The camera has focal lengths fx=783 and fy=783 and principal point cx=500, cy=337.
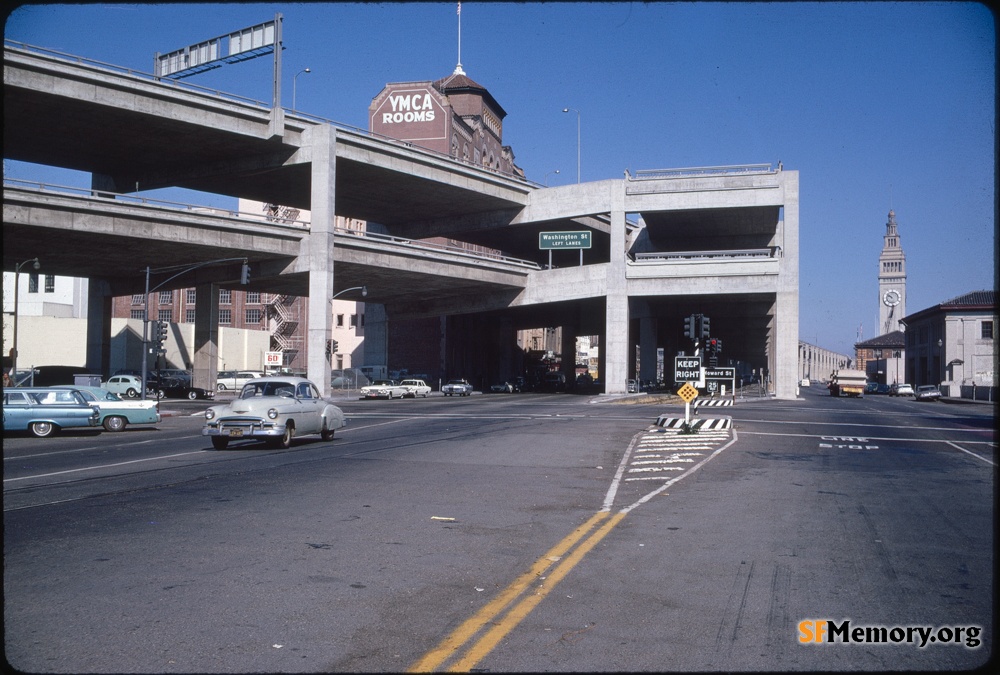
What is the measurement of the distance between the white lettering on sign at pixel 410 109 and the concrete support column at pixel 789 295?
4109 cm

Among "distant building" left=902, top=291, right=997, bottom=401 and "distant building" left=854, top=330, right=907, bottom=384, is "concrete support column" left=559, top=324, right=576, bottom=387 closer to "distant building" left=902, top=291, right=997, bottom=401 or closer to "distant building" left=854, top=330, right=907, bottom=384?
"distant building" left=902, top=291, right=997, bottom=401

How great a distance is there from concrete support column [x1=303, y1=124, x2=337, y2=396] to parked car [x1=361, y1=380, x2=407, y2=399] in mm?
8434

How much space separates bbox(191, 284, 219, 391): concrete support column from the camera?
5494cm

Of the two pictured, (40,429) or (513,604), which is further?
(40,429)

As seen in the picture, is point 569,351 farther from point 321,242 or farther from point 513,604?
point 513,604

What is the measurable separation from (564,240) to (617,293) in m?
5.61

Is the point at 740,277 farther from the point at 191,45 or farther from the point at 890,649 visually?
the point at 890,649

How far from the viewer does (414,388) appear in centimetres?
6097

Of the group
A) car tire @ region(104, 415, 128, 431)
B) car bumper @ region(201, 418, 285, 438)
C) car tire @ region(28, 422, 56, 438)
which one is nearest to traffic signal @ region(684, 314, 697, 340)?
car bumper @ region(201, 418, 285, 438)

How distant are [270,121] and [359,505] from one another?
3891cm

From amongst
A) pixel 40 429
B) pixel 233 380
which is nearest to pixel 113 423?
pixel 40 429

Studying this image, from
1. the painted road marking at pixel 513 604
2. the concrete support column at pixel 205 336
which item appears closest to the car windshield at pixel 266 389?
the painted road marking at pixel 513 604

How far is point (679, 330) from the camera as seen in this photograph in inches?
3442

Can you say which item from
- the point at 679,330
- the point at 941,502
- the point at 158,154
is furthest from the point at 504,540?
the point at 679,330
